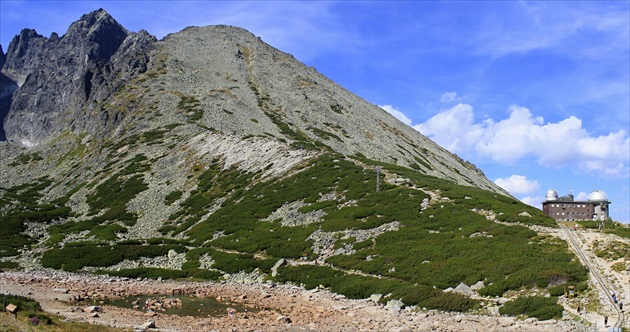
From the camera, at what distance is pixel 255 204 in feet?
245

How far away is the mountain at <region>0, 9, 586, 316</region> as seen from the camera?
47000mm

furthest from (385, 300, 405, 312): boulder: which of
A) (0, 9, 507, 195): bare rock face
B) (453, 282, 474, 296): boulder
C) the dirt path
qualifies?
(0, 9, 507, 195): bare rock face

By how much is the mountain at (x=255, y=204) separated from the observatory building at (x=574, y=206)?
998 inches

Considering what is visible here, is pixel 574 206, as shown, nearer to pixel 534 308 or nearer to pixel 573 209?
pixel 573 209

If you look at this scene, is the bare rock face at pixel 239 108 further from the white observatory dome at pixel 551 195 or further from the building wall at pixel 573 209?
the building wall at pixel 573 209

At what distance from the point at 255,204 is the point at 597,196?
→ 66.6 meters

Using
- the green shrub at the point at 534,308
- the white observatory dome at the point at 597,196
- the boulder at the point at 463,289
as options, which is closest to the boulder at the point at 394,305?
the boulder at the point at 463,289

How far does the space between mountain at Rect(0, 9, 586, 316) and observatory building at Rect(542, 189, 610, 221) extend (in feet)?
83.2

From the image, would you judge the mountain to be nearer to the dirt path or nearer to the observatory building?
the dirt path

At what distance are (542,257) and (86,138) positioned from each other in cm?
12974

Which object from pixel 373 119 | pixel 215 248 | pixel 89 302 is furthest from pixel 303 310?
pixel 373 119

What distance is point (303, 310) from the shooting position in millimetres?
39062

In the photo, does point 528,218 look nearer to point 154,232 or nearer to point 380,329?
point 380,329

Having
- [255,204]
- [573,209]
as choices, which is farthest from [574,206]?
[255,204]
